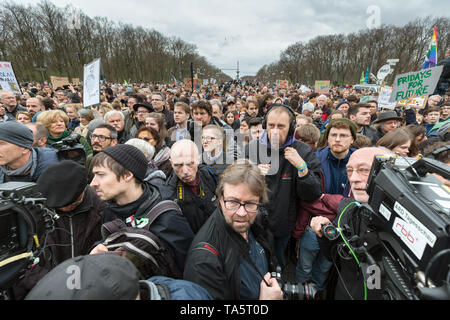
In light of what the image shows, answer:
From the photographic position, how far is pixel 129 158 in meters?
1.70

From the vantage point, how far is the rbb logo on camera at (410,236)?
2.62 ft

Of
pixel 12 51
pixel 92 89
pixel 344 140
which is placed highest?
pixel 12 51

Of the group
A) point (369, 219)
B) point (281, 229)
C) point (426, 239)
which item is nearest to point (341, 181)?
point (281, 229)

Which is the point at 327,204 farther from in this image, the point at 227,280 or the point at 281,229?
the point at 227,280

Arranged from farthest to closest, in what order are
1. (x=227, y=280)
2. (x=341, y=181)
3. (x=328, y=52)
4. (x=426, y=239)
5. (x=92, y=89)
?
(x=328, y=52), (x=92, y=89), (x=341, y=181), (x=227, y=280), (x=426, y=239)

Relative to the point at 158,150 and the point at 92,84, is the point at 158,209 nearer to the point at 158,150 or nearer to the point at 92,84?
the point at 158,150

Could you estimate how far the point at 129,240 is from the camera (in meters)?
1.28

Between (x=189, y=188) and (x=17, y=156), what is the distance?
1.79 metres

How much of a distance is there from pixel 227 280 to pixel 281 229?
3.47 ft

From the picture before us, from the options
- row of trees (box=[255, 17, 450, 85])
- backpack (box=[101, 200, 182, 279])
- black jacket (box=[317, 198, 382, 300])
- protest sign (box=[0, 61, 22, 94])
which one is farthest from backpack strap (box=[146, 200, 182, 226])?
row of trees (box=[255, 17, 450, 85])

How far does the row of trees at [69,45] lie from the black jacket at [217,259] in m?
29.8

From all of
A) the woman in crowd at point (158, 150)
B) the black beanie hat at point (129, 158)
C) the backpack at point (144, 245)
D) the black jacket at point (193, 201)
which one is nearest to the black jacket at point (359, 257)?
the black jacket at point (193, 201)

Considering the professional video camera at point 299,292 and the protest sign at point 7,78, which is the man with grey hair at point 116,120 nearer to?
the professional video camera at point 299,292

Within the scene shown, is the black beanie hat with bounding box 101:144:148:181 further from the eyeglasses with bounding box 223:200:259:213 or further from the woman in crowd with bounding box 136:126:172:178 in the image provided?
the woman in crowd with bounding box 136:126:172:178
